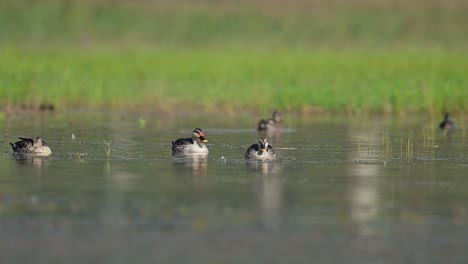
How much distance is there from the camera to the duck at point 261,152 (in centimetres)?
2120

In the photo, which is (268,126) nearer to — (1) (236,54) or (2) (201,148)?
(2) (201,148)

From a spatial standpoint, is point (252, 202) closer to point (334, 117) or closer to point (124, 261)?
point (124, 261)

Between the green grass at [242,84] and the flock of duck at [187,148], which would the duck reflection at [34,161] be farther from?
the green grass at [242,84]

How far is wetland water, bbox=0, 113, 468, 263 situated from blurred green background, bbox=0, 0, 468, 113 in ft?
42.0

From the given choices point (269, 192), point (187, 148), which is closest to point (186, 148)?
point (187, 148)

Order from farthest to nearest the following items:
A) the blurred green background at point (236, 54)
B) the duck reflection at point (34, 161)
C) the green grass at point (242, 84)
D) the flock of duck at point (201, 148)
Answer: the blurred green background at point (236, 54), the green grass at point (242, 84), the flock of duck at point (201, 148), the duck reflection at point (34, 161)

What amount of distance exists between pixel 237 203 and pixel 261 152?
18.7 ft

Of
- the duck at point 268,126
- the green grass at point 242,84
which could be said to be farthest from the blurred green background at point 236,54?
the duck at point 268,126

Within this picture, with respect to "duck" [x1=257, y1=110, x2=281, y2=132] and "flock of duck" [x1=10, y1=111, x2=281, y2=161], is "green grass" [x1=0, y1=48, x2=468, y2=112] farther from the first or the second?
"flock of duck" [x1=10, y1=111, x2=281, y2=161]

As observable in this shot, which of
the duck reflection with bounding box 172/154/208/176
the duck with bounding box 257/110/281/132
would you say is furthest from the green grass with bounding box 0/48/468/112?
the duck reflection with bounding box 172/154/208/176

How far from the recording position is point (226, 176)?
18984mm

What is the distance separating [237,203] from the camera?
15.7 metres

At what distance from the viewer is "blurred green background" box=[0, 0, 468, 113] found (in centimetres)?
3916

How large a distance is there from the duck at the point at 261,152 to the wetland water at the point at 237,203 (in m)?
0.31
